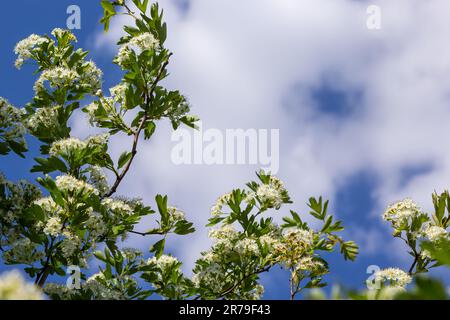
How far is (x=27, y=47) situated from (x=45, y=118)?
3.13ft

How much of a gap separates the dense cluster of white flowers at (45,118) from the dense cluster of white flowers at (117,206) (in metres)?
1.00

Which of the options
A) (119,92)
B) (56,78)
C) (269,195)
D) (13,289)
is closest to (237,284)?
→ (269,195)

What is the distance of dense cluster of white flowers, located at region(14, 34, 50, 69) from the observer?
555 cm

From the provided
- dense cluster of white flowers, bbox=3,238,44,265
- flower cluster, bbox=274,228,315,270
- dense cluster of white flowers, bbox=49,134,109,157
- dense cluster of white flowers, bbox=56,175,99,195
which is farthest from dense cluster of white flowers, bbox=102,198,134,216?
flower cluster, bbox=274,228,315,270

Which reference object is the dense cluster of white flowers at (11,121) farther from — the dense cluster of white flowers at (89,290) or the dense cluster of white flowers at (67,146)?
the dense cluster of white flowers at (89,290)

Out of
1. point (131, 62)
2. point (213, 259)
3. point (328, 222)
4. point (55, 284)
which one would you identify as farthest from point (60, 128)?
point (328, 222)

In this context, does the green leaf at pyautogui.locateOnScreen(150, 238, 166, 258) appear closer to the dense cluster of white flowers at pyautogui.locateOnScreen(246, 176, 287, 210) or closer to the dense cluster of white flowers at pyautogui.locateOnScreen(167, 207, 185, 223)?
the dense cluster of white flowers at pyautogui.locateOnScreen(167, 207, 185, 223)

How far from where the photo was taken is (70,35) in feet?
18.5

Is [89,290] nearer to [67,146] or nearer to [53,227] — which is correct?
[53,227]

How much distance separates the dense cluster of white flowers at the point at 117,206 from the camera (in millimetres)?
4383

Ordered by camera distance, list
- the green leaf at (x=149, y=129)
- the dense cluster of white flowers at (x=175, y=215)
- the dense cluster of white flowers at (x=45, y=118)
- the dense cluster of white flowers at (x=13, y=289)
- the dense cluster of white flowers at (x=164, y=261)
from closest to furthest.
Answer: the dense cluster of white flowers at (x=13, y=289), the dense cluster of white flowers at (x=164, y=261), the dense cluster of white flowers at (x=175, y=215), the dense cluster of white flowers at (x=45, y=118), the green leaf at (x=149, y=129)

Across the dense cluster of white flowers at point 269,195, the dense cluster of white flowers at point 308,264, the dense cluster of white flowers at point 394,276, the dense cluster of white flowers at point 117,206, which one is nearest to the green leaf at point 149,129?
the dense cluster of white flowers at point 117,206
